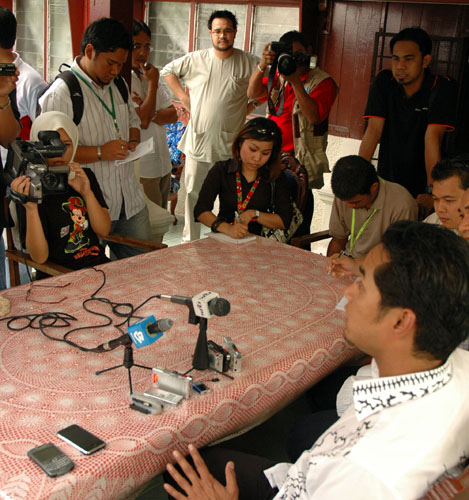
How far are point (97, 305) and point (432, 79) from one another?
2220mm

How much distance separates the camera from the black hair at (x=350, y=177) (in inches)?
108

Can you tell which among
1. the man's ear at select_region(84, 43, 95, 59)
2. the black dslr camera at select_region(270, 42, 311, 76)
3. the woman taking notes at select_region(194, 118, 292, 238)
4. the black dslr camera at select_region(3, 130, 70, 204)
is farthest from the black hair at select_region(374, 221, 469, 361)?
the black dslr camera at select_region(270, 42, 311, 76)

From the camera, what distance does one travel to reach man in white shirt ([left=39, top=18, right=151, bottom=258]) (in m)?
2.84

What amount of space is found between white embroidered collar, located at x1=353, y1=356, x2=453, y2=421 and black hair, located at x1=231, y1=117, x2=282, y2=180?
79.1 inches

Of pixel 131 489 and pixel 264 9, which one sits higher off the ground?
pixel 264 9

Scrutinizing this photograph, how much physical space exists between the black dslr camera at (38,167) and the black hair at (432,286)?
149 centimetres

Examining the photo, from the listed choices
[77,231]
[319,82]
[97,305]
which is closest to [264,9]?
[319,82]

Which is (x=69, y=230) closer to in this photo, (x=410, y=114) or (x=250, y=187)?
(x=250, y=187)

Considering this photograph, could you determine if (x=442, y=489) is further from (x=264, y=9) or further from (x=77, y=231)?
(x=264, y=9)

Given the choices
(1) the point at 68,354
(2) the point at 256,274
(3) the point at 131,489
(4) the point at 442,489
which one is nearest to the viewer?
(4) the point at 442,489

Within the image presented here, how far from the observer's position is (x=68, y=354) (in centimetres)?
174

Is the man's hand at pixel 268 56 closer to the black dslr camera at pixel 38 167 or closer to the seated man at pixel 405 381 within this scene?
the black dslr camera at pixel 38 167

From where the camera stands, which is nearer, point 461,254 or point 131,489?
point 461,254

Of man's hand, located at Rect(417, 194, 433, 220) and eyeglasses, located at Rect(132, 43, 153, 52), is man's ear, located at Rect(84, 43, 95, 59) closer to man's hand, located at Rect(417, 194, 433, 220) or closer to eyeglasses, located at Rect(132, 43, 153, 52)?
eyeglasses, located at Rect(132, 43, 153, 52)
